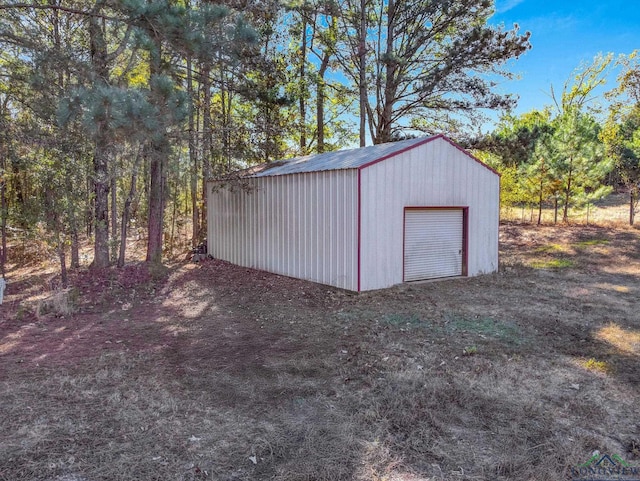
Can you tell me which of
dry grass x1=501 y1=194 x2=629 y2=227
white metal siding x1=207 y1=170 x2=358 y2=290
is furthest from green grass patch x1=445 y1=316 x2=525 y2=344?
dry grass x1=501 y1=194 x2=629 y2=227

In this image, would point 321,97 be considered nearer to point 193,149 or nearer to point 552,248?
point 193,149

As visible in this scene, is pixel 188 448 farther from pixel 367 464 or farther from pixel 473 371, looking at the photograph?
pixel 473 371

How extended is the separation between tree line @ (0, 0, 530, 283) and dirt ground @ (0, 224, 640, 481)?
2.43 metres

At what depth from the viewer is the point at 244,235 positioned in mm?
9875

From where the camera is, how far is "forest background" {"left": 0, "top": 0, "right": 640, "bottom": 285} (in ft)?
17.7

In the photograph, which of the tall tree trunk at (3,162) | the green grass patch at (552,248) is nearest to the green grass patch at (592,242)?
the green grass patch at (552,248)

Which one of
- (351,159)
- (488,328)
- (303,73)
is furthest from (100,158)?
(303,73)

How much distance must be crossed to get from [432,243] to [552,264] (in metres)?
4.03

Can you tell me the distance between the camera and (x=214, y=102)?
13.5 m

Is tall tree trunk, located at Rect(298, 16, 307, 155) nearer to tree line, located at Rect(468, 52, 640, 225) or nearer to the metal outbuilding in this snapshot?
the metal outbuilding

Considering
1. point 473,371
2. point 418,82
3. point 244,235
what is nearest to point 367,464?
point 473,371

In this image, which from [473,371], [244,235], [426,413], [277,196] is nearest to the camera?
[426,413]

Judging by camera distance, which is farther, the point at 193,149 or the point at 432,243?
the point at 193,149

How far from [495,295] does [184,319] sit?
5073mm
